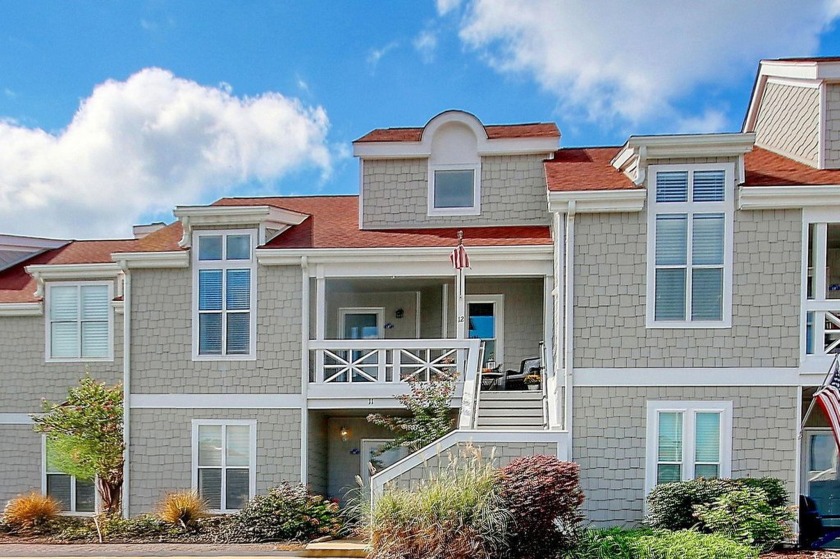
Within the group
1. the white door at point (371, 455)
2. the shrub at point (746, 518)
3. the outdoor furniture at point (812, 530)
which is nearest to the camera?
the shrub at point (746, 518)

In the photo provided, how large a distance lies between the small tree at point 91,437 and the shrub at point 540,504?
8575 millimetres

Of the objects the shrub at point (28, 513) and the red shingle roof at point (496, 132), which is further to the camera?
the red shingle roof at point (496, 132)

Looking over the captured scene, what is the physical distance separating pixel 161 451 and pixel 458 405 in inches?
238

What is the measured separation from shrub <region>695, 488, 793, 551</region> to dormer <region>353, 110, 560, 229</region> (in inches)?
276

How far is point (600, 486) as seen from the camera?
452 inches

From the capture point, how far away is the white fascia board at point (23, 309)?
16.1 meters

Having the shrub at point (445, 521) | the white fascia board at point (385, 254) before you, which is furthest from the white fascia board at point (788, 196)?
the shrub at point (445, 521)

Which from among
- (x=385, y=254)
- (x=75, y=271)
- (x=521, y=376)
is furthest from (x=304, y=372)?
(x=75, y=271)

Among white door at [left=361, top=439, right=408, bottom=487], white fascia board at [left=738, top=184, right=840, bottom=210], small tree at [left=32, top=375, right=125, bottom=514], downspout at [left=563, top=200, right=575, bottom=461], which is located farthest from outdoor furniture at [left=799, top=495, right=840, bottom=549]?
small tree at [left=32, top=375, right=125, bottom=514]

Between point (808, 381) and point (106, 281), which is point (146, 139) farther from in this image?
point (808, 381)

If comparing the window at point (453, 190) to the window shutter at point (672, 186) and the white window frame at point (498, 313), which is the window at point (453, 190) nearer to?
the white window frame at point (498, 313)

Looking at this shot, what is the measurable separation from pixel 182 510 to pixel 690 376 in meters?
9.31

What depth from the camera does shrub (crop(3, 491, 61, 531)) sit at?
1416 centimetres

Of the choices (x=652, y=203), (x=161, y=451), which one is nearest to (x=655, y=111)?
(x=652, y=203)
